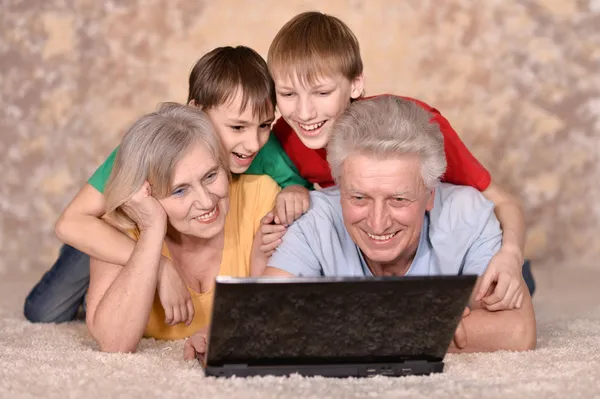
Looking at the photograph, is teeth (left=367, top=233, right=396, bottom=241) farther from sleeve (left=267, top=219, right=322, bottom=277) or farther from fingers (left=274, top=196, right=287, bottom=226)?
fingers (left=274, top=196, right=287, bottom=226)

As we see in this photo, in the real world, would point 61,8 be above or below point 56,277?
above

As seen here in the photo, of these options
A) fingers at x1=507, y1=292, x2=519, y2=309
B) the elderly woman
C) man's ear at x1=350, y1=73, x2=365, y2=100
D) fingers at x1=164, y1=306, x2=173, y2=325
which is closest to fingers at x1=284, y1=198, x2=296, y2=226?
the elderly woman

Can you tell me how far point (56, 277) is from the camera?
3.66 metres

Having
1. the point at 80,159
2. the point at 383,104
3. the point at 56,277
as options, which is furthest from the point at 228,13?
the point at 383,104

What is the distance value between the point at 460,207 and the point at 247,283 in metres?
0.87

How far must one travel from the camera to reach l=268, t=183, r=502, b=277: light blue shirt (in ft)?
8.90

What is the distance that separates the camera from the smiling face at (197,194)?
274cm

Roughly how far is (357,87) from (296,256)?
686 millimetres

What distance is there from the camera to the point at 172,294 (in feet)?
9.12

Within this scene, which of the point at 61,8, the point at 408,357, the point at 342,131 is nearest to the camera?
the point at 408,357

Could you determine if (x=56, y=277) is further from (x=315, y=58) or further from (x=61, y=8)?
(x=61, y=8)

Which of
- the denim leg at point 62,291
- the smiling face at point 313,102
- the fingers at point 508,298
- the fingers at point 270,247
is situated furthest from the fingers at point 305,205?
the denim leg at point 62,291

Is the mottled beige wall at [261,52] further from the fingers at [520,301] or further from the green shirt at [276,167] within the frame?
the fingers at [520,301]

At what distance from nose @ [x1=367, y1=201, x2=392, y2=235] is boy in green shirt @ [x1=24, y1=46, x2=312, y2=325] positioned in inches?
11.4
